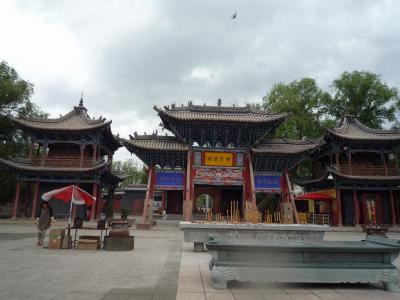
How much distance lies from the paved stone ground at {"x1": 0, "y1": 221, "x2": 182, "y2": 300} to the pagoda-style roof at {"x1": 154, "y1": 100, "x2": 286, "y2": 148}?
505 inches

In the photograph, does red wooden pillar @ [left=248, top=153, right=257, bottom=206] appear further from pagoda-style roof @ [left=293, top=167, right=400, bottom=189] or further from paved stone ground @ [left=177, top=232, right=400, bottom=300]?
paved stone ground @ [left=177, top=232, right=400, bottom=300]

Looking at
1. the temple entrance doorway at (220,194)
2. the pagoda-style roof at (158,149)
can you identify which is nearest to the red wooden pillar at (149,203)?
the pagoda-style roof at (158,149)

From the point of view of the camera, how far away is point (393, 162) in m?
28.1

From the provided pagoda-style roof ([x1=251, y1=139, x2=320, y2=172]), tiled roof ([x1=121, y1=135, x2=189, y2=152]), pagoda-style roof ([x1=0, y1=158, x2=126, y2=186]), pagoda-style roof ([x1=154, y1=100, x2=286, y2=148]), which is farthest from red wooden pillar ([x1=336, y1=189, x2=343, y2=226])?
pagoda-style roof ([x1=0, y1=158, x2=126, y2=186])

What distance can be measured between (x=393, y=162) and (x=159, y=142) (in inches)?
870

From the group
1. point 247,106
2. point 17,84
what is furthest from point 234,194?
point 17,84

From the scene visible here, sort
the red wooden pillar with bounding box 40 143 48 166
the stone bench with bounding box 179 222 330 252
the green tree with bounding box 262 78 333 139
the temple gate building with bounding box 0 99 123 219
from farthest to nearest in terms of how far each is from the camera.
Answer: the green tree with bounding box 262 78 333 139 → the red wooden pillar with bounding box 40 143 48 166 → the temple gate building with bounding box 0 99 123 219 → the stone bench with bounding box 179 222 330 252

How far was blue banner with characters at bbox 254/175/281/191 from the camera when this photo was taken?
21961 millimetres

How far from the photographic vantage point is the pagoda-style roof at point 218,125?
21.0 meters

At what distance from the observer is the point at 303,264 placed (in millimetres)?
5578

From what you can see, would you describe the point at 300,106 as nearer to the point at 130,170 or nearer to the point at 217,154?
the point at 217,154

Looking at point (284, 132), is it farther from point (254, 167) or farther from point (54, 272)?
point (54, 272)

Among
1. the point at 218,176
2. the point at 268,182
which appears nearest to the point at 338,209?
the point at 268,182

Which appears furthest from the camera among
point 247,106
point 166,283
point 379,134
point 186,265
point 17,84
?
point 17,84
